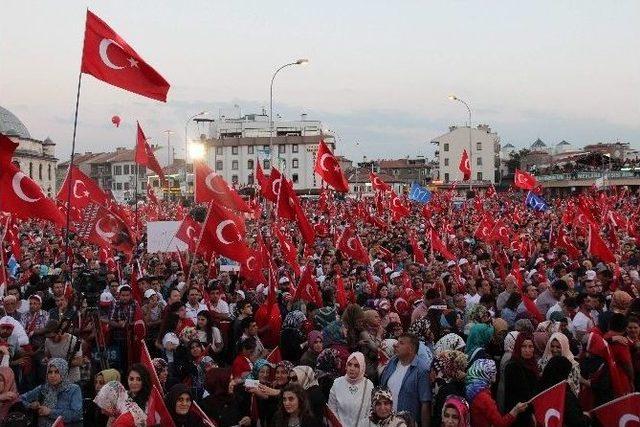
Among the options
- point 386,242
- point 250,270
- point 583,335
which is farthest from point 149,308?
point 386,242

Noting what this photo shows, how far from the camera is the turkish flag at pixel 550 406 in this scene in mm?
5930

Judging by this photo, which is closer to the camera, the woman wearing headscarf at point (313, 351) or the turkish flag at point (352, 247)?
the woman wearing headscarf at point (313, 351)

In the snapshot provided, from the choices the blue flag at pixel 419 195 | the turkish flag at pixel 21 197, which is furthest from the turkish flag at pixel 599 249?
the blue flag at pixel 419 195

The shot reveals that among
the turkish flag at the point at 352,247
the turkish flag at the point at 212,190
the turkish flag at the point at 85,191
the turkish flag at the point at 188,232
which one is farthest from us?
the turkish flag at the point at 352,247

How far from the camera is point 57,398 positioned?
278 inches

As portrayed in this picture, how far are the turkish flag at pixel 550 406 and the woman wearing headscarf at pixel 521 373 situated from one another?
0.53 m

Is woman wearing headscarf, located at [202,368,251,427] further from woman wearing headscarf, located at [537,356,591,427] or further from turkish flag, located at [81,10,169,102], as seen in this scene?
turkish flag, located at [81,10,169,102]

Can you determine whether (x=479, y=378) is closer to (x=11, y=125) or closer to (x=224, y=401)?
(x=224, y=401)

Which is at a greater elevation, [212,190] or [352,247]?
[212,190]

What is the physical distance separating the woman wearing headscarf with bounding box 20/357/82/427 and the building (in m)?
99.2

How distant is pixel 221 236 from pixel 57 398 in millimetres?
5290

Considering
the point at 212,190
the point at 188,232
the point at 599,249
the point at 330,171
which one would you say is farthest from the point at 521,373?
the point at 330,171

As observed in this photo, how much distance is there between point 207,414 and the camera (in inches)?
259

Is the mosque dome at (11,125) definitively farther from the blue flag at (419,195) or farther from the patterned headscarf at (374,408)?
the patterned headscarf at (374,408)
